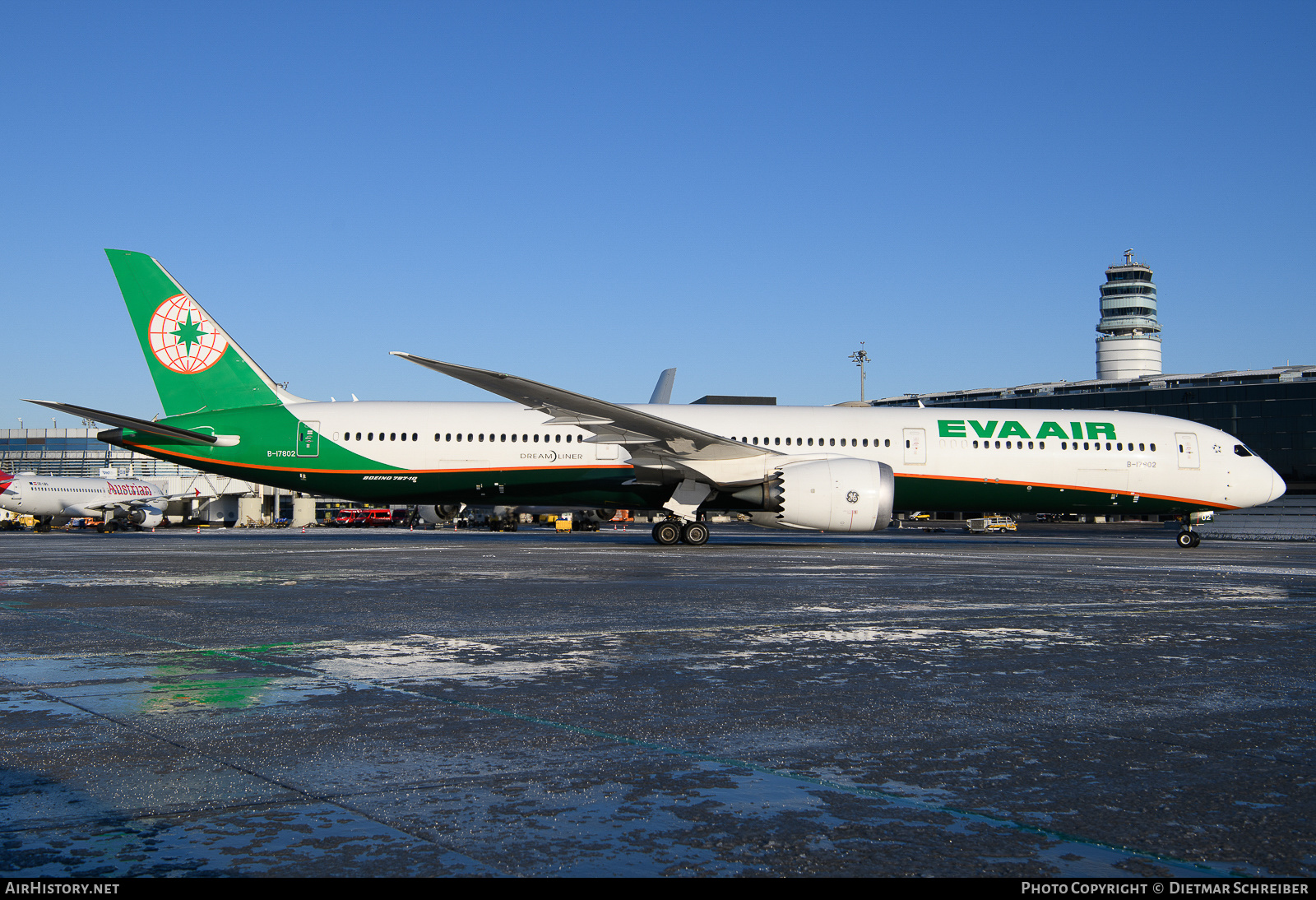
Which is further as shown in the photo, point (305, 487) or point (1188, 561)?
point (305, 487)

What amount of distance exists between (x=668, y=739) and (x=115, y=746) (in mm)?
2090

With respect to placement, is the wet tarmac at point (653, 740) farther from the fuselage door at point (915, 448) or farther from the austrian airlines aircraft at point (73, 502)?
the austrian airlines aircraft at point (73, 502)

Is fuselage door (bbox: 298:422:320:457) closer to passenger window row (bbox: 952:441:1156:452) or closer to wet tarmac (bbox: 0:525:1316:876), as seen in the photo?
passenger window row (bbox: 952:441:1156:452)

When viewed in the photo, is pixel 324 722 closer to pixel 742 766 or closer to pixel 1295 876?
pixel 742 766

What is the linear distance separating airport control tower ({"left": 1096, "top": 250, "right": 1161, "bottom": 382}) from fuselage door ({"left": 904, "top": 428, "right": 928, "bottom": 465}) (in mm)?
131689

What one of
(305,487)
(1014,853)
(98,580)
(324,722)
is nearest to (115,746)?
(324,722)

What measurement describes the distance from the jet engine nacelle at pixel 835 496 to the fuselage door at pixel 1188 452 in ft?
28.4

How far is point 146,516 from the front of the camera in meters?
53.8

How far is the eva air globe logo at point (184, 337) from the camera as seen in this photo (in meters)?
23.7

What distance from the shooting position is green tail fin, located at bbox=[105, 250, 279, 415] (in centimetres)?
2353

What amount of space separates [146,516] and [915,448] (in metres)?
45.3

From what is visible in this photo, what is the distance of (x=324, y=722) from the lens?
4.20m

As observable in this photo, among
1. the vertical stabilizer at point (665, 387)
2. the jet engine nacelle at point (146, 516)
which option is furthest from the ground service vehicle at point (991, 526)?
the jet engine nacelle at point (146, 516)

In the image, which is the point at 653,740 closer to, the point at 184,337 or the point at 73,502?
the point at 184,337
